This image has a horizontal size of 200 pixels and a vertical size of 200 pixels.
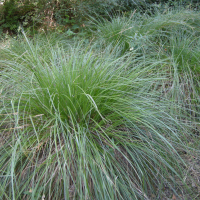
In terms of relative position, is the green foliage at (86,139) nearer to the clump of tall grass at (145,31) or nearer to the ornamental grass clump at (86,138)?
the ornamental grass clump at (86,138)

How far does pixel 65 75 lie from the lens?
6.43ft

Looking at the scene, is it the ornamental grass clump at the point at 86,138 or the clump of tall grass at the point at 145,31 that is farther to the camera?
the clump of tall grass at the point at 145,31

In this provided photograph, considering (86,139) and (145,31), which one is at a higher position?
(145,31)

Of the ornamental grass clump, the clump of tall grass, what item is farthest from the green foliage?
the clump of tall grass

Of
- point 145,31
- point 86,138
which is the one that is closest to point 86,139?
point 86,138

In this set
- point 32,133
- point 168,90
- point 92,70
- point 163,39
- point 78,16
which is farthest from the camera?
point 78,16

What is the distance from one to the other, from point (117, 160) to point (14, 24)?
479cm

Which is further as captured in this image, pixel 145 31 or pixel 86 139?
pixel 145 31

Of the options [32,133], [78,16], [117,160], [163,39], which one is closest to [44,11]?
[78,16]

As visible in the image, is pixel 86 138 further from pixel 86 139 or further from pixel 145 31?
pixel 145 31

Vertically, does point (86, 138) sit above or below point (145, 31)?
below

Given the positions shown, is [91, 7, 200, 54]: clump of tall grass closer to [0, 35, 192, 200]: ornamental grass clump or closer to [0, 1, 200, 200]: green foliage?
[0, 1, 200, 200]: green foliage

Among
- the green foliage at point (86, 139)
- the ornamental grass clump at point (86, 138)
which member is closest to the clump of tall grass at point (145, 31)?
the green foliage at point (86, 139)

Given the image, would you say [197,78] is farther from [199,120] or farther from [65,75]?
[65,75]
